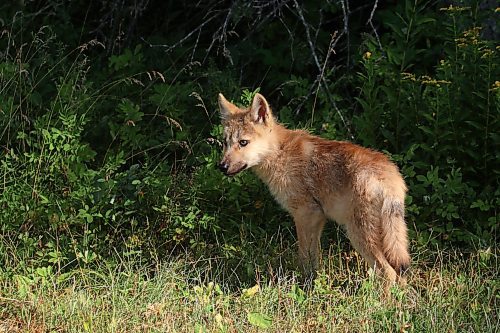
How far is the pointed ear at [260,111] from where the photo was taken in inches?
295

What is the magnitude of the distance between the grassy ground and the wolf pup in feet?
0.83

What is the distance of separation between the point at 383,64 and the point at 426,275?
2.16 metres

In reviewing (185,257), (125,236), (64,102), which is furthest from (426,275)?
(64,102)

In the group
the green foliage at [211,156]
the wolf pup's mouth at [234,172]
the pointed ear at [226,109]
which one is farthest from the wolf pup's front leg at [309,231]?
the pointed ear at [226,109]

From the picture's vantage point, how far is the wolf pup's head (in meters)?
7.45

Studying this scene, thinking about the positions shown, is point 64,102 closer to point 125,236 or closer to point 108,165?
point 108,165

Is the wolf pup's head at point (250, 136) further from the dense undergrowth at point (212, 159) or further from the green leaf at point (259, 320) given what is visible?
the green leaf at point (259, 320)

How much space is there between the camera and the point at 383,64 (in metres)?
8.12

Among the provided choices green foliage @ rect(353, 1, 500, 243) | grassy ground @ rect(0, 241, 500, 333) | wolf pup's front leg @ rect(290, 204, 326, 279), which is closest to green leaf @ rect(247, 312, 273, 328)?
grassy ground @ rect(0, 241, 500, 333)

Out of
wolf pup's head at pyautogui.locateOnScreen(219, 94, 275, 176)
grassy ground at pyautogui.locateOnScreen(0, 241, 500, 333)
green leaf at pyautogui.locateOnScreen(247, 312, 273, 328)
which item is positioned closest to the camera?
green leaf at pyautogui.locateOnScreen(247, 312, 273, 328)

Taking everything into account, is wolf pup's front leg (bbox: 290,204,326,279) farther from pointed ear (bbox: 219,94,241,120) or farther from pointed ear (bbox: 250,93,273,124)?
pointed ear (bbox: 219,94,241,120)

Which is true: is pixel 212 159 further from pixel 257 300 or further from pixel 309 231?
pixel 257 300

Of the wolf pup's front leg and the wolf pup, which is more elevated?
the wolf pup

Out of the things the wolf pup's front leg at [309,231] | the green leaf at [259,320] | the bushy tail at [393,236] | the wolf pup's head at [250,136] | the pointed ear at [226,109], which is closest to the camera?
the green leaf at [259,320]
